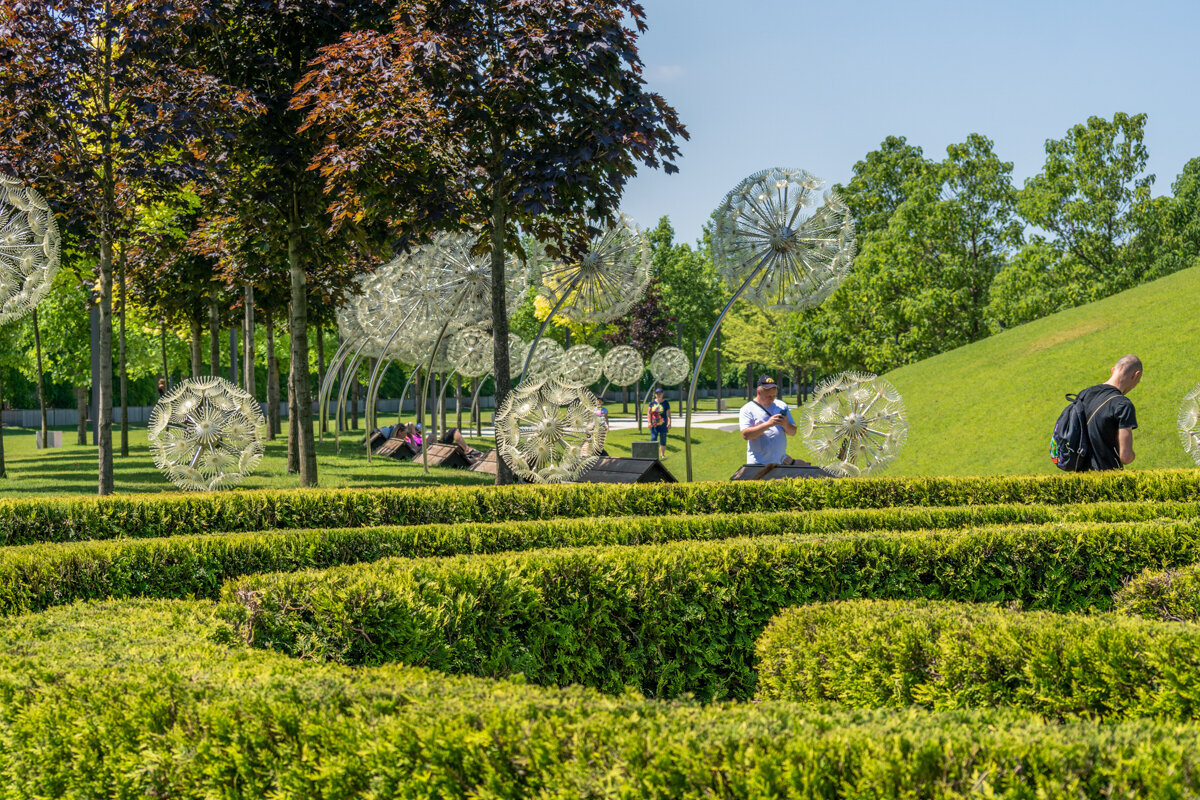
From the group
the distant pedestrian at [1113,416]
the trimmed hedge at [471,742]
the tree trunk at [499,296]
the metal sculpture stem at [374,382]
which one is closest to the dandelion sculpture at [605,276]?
the tree trunk at [499,296]

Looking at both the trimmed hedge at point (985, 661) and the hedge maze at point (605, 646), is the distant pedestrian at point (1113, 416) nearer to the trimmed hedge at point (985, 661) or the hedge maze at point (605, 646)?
the hedge maze at point (605, 646)

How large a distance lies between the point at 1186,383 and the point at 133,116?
18134mm

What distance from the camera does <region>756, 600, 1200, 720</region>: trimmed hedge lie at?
3.76 m

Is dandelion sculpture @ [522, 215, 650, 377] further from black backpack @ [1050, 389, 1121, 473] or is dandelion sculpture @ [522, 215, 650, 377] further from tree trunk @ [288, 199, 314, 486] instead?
black backpack @ [1050, 389, 1121, 473]

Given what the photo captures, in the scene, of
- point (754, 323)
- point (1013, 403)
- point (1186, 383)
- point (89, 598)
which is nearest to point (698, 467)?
point (1013, 403)

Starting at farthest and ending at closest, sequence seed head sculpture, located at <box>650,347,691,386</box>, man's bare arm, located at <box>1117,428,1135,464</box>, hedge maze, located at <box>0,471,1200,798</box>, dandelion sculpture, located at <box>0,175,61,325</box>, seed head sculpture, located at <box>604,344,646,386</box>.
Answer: seed head sculpture, located at <box>650,347,691,386</box> < seed head sculpture, located at <box>604,344,646,386</box> < dandelion sculpture, located at <box>0,175,61,325</box> < man's bare arm, located at <box>1117,428,1135,464</box> < hedge maze, located at <box>0,471,1200,798</box>

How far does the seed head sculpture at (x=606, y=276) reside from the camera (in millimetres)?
15258

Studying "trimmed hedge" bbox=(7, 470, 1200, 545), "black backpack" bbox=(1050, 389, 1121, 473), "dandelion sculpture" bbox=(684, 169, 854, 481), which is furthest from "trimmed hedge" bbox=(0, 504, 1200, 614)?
"dandelion sculpture" bbox=(684, 169, 854, 481)

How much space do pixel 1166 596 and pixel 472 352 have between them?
20.7 metres

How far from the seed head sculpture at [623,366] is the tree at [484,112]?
72.5 feet

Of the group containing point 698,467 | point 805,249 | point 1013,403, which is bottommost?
point 698,467

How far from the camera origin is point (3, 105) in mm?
11344

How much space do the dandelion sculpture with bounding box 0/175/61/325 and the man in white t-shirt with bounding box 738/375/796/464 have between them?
26.1 ft

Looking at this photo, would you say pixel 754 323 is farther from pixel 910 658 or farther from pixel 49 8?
pixel 910 658
